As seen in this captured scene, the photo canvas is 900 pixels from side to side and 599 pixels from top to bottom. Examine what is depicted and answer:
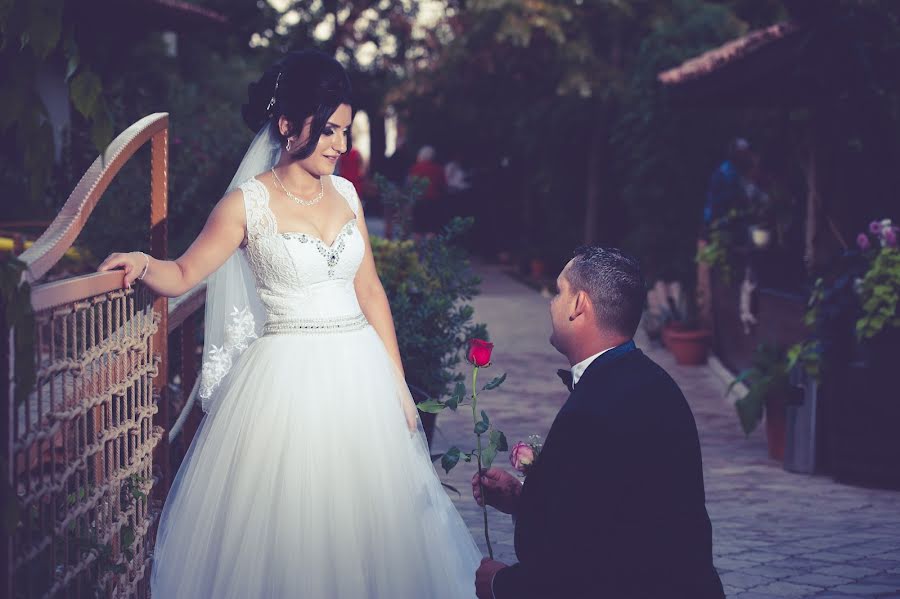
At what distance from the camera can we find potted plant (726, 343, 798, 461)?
835cm

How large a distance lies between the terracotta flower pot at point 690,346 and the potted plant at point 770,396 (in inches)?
176

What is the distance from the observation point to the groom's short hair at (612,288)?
299 cm

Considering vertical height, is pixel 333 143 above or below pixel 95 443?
above

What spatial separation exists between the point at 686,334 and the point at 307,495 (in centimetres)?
955

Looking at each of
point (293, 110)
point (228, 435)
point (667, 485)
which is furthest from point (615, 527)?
point (293, 110)

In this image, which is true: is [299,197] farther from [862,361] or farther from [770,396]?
[770,396]

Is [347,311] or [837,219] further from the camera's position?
[837,219]

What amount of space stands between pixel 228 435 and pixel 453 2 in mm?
25824

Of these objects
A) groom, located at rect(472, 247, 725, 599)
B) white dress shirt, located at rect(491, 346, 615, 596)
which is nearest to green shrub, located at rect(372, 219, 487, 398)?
white dress shirt, located at rect(491, 346, 615, 596)

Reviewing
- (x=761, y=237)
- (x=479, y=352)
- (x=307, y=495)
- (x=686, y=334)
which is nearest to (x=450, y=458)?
(x=479, y=352)

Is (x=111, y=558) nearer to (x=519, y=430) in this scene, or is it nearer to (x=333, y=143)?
(x=333, y=143)

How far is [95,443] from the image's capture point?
139 inches

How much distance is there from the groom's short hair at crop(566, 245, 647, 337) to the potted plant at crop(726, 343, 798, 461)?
5.51m

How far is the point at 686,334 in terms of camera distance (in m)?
13.3
